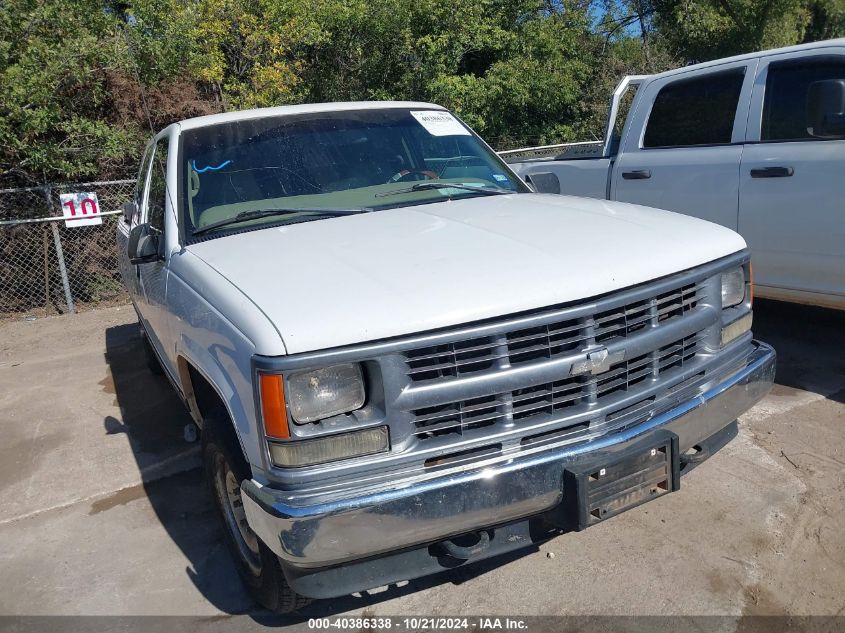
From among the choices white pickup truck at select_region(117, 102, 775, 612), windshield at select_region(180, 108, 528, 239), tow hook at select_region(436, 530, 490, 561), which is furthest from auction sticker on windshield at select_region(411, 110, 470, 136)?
tow hook at select_region(436, 530, 490, 561)

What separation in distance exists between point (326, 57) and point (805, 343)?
33.8 feet

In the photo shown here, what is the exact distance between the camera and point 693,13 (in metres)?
17.2

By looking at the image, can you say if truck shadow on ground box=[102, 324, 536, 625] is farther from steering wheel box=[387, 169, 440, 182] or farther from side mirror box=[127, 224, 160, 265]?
steering wheel box=[387, 169, 440, 182]

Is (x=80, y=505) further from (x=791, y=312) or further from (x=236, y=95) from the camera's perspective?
(x=236, y=95)

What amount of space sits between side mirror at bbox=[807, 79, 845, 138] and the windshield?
2087 mm

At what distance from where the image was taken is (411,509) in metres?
2.45

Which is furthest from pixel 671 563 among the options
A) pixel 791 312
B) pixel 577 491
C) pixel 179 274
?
pixel 791 312

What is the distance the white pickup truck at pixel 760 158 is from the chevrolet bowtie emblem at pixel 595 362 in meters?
2.02

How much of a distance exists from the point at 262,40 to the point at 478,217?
10034 mm

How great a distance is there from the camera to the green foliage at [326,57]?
28.0 ft

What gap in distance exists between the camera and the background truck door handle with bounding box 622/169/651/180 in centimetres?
605

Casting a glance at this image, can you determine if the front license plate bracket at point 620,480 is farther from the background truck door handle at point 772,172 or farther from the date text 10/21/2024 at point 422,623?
the background truck door handle at point 772,172

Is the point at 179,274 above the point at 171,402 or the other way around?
above

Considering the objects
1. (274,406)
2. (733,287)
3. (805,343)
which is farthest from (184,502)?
(805,343)
